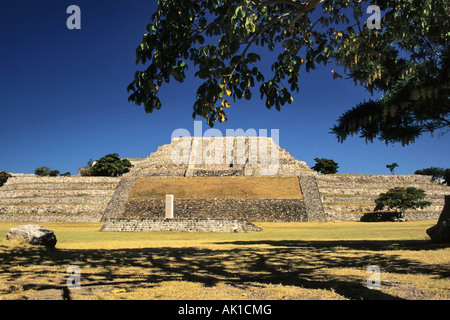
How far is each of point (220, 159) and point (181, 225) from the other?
42115 mm

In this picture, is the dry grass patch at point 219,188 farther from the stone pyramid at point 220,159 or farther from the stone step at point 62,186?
the stone step at point 62,186

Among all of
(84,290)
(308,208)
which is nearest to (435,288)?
(84,290)

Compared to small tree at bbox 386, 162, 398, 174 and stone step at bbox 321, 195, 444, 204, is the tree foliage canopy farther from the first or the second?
small tree at bbox 386, 162, 398, 174

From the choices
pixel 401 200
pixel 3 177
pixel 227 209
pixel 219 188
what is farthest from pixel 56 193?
pixel 401 200

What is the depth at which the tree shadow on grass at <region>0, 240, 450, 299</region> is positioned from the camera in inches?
227

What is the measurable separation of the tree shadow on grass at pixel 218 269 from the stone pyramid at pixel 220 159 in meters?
43.2

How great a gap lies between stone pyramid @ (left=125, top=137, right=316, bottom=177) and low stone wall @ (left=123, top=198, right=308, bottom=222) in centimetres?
1126

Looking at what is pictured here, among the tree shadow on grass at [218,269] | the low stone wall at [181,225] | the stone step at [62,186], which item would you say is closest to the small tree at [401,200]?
the low stone wall at [181,225]

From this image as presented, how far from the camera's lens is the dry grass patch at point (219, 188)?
4372 centimetres

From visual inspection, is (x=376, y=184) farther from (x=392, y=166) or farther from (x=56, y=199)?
(x=56, y=199)

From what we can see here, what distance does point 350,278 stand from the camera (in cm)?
605

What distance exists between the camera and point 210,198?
42.8 m

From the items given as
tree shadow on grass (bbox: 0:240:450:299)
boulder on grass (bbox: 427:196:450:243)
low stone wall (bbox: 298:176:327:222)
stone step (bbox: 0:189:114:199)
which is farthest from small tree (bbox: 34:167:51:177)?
boulder on grass (bbox: 427:196:450:243)

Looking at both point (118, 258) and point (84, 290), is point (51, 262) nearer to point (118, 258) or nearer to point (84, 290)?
point (118, 258)
